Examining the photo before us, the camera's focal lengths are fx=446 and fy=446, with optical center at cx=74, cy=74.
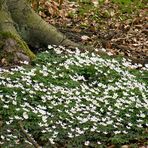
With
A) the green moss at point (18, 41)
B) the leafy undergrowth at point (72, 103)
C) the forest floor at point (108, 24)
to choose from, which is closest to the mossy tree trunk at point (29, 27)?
the green moss at point (18, 41)

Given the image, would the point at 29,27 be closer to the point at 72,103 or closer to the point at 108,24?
the point at 72,103

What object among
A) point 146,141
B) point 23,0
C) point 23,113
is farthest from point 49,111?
point 23,0

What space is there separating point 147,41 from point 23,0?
3.42 metres

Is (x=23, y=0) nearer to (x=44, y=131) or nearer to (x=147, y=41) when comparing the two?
(x=147, y=41)

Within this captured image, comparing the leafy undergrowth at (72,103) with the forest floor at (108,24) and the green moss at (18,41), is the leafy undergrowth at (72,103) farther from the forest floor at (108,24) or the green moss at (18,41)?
the forest floor at (108,24)

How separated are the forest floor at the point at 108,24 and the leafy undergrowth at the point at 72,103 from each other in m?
1.69

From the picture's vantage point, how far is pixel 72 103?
7.02 metres

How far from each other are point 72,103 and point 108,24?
5.72 metres

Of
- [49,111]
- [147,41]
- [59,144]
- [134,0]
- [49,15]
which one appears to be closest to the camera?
[59,144]

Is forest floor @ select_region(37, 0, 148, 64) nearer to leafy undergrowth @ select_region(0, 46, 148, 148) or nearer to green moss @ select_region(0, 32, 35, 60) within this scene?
leafy undergrowth @ select_region(0, 46, 148, 148)

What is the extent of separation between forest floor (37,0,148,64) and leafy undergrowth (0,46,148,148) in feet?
5.56

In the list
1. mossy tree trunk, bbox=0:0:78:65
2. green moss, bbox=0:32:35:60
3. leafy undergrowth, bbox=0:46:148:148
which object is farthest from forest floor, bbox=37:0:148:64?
green moss, bbox=0:32:35:60

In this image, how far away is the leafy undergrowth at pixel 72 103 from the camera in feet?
20.3

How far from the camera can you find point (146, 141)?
6.43m
